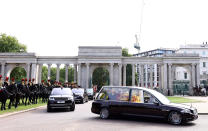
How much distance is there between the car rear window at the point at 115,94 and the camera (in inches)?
435

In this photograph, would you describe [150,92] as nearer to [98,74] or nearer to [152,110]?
[152,110]

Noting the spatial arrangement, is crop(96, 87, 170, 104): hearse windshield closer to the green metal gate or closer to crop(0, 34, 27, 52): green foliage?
the green metal gate

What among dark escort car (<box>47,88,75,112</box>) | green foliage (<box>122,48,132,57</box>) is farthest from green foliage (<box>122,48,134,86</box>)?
dark escort car (<box>47,88,75,112</box>)

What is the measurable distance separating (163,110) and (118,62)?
36402 mm

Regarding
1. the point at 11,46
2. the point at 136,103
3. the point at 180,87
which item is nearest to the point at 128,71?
the point at 180,87

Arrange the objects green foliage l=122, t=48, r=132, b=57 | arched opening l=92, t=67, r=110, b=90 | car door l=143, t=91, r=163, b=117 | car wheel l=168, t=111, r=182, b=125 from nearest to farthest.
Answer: car wheel l=168, t=111, r=182, b=125 < car door l=143, t=91, r=163, b=117 < arched opening l=92, t=67, r=110, b=90 < green foliage l=122, t=48, r=132, b=57

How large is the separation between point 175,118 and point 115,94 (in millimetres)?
3173

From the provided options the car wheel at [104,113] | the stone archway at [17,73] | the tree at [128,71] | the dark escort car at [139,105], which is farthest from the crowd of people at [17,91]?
the tree at [128,71]

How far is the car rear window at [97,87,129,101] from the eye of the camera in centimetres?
1104

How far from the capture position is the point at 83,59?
152 ft

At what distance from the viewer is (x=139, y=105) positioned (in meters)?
10.5

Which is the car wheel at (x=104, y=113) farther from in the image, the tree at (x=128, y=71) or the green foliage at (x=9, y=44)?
the tree at (x=128, y=71)

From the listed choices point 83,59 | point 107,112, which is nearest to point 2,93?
point 107,112

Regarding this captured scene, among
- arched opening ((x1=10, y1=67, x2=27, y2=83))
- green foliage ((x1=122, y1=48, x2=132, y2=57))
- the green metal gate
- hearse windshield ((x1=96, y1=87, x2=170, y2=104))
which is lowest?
the green metal gate
